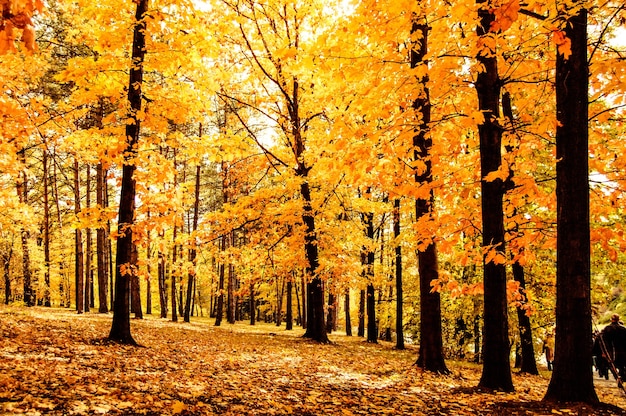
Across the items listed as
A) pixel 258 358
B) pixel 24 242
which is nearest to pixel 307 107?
pixel 258 358

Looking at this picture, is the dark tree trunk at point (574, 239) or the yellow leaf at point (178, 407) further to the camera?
the dark tree trunk at point (574, 239)

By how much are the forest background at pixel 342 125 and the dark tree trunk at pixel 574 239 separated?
0.28 metres

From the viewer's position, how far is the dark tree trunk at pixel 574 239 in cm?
493

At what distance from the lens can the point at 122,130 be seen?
376 inches

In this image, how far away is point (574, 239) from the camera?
499 cm

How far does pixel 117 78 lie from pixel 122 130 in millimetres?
1216

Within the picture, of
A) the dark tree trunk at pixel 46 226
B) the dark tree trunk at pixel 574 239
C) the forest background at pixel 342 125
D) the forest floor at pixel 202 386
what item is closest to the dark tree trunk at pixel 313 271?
the forest background at pixel 342 125

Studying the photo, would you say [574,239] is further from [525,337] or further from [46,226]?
[46,226]

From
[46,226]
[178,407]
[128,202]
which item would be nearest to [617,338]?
[178,407]

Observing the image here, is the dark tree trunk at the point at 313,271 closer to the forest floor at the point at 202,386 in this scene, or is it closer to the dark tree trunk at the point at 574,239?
the forest floor at the point at 202,386

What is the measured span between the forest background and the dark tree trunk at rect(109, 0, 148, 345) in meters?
0.11

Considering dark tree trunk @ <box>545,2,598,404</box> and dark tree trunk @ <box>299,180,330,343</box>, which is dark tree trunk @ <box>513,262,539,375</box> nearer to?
dark tree trunk @ <box>299,180,330,343</box>

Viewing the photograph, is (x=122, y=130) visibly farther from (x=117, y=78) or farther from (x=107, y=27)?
(x=107, y=27)

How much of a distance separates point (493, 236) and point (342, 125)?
3.16 meters
